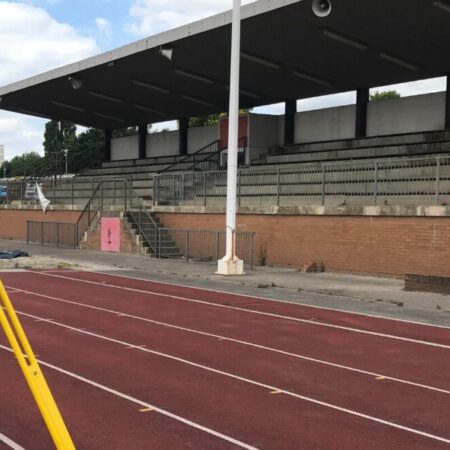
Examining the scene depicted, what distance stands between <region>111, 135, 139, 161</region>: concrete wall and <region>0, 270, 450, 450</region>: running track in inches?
1332

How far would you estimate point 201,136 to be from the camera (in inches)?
1578

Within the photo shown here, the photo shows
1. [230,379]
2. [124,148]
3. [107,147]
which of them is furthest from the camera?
[107,147]

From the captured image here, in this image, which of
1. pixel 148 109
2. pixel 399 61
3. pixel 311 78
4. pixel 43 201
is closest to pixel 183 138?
pixel 148 109

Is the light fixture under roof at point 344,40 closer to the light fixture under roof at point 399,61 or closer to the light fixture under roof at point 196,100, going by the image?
the light fixture under roof at point 399,61

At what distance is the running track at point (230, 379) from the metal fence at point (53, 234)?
1936cm

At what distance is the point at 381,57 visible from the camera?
1013 inches

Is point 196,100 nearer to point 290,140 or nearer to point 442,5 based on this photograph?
point 290,140

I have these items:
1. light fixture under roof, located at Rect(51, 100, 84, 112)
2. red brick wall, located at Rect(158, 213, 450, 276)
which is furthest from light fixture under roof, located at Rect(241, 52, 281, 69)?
light fixture under roof, located at Rect(51, 100, 84, 112)

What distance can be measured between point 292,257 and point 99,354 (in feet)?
45.1

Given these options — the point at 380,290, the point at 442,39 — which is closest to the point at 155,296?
the point at 380,290

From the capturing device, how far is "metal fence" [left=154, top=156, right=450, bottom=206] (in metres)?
18.5

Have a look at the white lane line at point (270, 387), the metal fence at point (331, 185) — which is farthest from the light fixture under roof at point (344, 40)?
the white lane line at point (270, 387)

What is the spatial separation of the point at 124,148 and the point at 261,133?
15.4 metres

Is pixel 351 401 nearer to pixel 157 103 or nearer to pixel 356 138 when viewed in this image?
pixel 356 138
